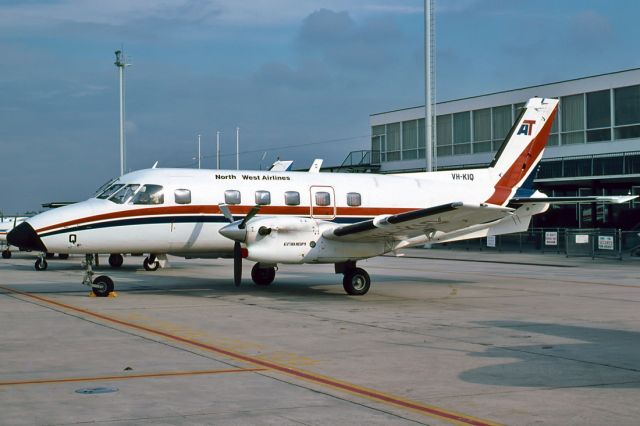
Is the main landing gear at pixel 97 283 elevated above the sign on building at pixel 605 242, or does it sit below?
below

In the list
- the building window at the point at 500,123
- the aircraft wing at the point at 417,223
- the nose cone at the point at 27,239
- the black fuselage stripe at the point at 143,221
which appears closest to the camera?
the aircraft wing at the point at 417,223

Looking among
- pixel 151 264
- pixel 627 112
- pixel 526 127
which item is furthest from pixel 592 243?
pixel 151 264

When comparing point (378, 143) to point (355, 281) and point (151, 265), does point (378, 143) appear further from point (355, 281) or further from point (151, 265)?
point (355, 281)

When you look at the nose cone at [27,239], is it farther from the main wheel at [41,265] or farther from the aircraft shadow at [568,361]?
the main wheel at [41,265]

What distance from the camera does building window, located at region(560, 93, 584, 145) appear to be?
48031 mm

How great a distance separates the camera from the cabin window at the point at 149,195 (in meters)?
21.1

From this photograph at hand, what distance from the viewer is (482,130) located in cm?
5506

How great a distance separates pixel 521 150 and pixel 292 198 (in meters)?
7.77

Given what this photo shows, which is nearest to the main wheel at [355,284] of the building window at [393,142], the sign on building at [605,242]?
the sign on building at [605,242]

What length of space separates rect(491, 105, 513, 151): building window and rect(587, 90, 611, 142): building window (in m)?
6.22

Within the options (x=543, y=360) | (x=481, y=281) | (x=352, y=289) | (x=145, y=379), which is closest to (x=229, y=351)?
(x=145, y=379)

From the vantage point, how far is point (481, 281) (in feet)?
86.1

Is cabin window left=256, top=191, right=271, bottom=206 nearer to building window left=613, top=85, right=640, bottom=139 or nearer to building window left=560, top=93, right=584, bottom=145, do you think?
→ building window left=613, top=85, right=640, bottom=139

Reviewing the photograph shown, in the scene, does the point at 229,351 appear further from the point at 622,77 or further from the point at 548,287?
the point at 622,77
